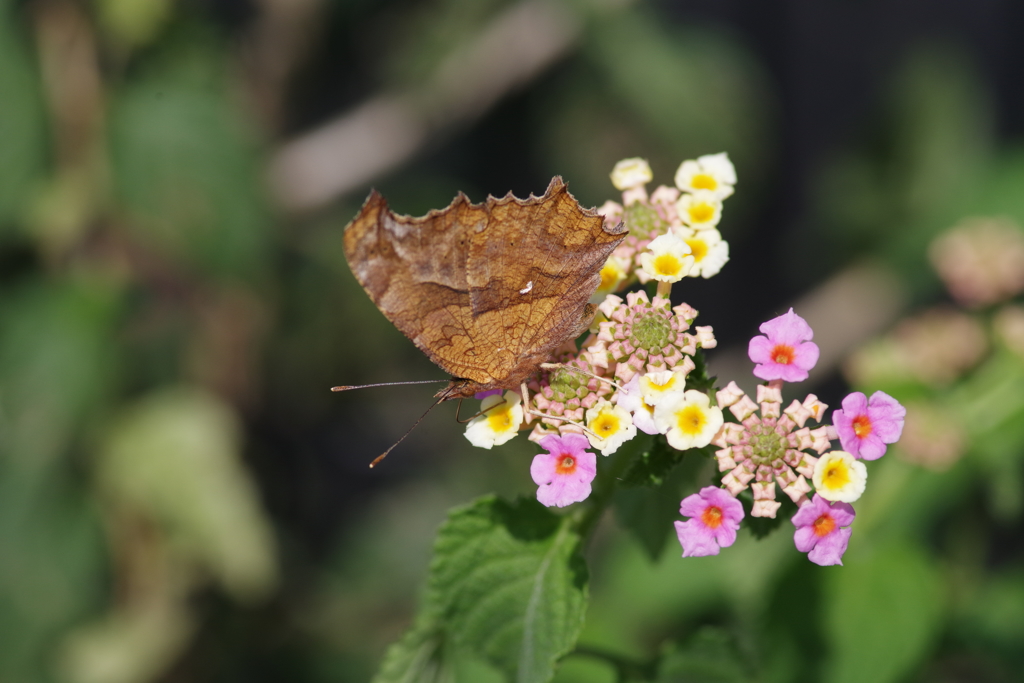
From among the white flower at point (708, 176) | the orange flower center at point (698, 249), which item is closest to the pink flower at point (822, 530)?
the orange flower center at point (698, 249)

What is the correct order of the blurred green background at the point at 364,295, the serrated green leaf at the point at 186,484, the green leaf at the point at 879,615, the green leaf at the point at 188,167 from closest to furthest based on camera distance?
the green leaf at the point at 879,615, the blurred green background at the point at 364,295, the green leaf at the point at 188,167, the serrated green leaf at the point at 186,484

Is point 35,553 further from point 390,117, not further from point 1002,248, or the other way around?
point 1002,248

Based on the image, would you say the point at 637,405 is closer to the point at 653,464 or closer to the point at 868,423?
the point at 653,464

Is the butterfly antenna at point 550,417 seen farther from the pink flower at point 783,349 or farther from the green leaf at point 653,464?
the pink flower at point 783,349

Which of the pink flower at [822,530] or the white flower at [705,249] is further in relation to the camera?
the white flower at [705,249]

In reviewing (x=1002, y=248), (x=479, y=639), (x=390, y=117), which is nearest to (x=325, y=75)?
(x=390, y=117)

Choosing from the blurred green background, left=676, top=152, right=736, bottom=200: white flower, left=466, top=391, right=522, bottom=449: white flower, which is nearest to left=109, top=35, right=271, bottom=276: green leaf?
the blurred green background
